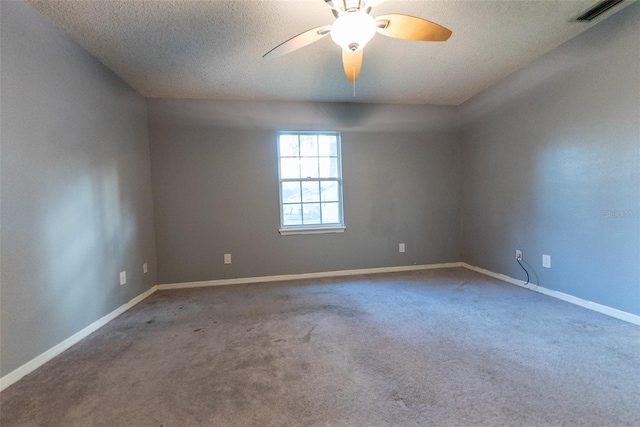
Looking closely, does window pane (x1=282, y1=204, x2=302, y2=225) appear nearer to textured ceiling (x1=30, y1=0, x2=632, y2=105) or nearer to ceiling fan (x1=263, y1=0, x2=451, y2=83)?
textured ceiling (x1=30, y1=0, x2=632, y2=105)

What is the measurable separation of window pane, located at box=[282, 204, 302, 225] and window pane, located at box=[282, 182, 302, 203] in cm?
8

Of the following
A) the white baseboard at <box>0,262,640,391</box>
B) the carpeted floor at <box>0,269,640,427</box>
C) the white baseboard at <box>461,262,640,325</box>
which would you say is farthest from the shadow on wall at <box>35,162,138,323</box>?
the white baseboard at <box>461,262,640,325</box>

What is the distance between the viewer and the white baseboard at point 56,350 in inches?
57.7

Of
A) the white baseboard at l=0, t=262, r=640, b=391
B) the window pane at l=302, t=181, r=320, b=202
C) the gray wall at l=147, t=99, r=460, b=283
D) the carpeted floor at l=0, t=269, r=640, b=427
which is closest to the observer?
the carpeted floor at l=0, t=269, r=640, b=427

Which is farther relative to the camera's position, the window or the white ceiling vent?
the window

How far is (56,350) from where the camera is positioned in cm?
177

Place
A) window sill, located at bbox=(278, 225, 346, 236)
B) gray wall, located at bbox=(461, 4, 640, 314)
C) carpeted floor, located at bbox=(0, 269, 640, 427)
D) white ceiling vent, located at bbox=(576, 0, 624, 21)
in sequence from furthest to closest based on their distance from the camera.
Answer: window sill, located at bbox=(278, 225, 346, 236) → gray wall, located at bbox=(461, 4, 640, 314) → white ceiling vent, located at bbox=(576, 0, 624, 21) → carpeted floor, located at bbox=(0, 269, 640, 427)

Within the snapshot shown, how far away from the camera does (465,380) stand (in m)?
1.40

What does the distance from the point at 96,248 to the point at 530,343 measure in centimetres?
338

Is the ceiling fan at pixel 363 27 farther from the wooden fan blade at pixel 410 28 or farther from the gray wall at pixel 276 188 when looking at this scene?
the gray wall at pixel 276 188

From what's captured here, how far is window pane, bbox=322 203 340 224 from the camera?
3.61m

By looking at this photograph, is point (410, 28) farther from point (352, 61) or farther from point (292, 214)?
point (292, 214)

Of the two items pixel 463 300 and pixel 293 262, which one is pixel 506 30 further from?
pixel 293 262

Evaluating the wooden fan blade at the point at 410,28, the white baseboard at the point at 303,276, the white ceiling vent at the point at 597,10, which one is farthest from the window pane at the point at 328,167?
the white ceiling vent at the point at 597,10
